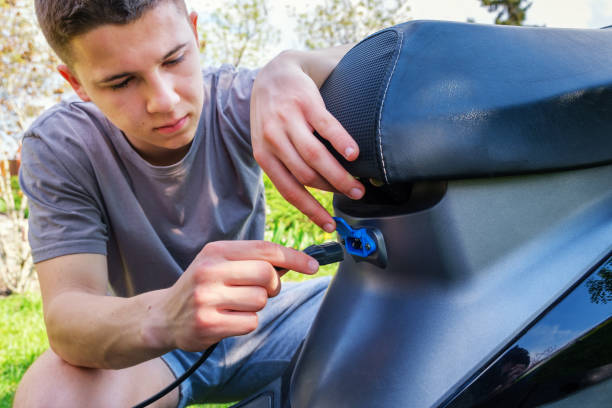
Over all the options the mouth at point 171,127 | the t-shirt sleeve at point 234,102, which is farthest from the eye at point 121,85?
the t-shirt sleeve at point 234,102

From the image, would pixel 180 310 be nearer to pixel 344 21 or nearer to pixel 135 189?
pixel 135 189

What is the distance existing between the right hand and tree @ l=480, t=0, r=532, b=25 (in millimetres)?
11320

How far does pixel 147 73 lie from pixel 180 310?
64 centimetres

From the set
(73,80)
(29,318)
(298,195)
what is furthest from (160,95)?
(29,318)

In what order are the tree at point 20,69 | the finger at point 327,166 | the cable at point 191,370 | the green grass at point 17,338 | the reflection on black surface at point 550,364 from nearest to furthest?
1. the reflection on black surface at point 550,364
2. the finger at point 327,166
3. the cable at point 191,370
4. the green grass at point 17,338
5. the tree at point 20,69

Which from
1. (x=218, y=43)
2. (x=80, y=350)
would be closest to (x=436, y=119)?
(x=80, y=350)

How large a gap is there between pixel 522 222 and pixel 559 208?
0.18 feet

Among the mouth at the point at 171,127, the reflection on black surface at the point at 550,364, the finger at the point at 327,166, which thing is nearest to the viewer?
the reflection on black surface at the point at 550,364

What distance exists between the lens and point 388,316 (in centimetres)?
69

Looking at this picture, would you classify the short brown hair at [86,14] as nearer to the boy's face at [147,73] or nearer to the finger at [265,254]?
the boy's face at [147,73]

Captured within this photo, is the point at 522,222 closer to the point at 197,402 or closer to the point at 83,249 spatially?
the point at 83,249

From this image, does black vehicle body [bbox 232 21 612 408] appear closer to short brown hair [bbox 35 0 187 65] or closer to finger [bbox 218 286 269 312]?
finger [bbox 218 286 269 312]

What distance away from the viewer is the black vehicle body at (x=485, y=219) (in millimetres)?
606

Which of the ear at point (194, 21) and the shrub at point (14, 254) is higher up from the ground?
the ear at point (194, 21)
